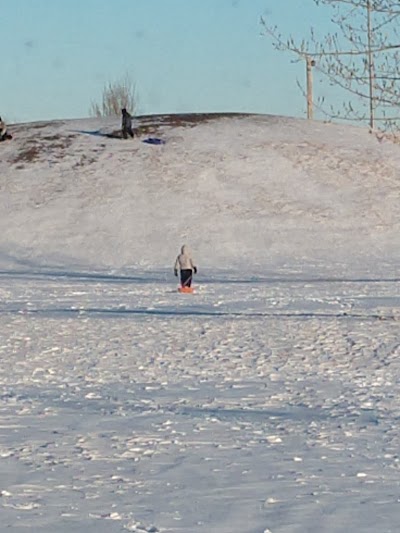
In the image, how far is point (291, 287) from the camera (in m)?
29.9

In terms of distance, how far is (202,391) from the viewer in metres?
13.2

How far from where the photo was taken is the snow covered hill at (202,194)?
43969 mm

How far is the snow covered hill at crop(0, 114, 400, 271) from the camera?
43969mm

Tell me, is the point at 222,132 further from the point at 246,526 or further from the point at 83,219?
the point at 246,526

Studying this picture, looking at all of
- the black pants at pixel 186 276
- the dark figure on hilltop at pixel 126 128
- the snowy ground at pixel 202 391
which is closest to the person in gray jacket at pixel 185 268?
the black pants at pixel 186 276

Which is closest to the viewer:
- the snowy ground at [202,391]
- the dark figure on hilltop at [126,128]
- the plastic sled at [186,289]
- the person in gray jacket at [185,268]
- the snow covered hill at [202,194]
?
the snowy ground at [202,391]

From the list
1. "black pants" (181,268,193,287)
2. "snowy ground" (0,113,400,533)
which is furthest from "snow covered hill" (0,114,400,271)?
"black pants" (181,268,193,287)

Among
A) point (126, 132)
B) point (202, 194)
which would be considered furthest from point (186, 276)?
point (126, 132)

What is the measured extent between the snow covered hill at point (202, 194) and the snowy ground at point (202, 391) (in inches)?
16.8

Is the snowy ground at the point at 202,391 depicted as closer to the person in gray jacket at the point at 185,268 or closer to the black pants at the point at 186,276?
the black pants at the point at 186,276

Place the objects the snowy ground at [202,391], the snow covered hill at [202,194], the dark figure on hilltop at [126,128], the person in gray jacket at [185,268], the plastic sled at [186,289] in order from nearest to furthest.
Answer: the snowy ground at [202,391] → the person in gray jacket at [185,268] → the plastic sled at [186,289] → the snow covered hill at [202,194] → the dark figure on hilltop at [126,128]

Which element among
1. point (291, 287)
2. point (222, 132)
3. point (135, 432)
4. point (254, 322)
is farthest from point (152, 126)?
point (135, 432)

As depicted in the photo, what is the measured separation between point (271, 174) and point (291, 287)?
2426 centimetres

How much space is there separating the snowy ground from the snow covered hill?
0.43 m
